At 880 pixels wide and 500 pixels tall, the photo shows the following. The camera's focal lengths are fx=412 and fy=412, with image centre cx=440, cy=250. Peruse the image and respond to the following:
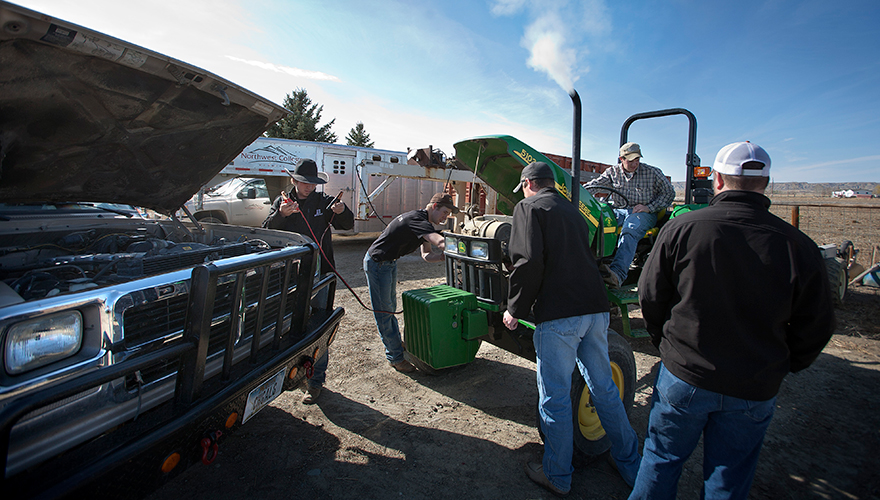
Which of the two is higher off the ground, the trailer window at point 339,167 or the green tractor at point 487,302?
the trailer window at point 339,167

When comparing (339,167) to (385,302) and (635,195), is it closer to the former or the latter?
(385,302)

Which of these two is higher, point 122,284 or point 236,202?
point 236,202

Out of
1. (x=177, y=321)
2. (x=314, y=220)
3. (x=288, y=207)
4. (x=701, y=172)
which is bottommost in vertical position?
(x=177, y=321)

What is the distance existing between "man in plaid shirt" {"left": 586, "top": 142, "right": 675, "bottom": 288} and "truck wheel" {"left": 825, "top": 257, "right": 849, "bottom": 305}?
3.78 meters

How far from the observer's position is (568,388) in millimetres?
2480

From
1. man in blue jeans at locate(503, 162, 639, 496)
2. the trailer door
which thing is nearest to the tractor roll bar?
man in blue jeans at locate(503, 162, 639, 496)

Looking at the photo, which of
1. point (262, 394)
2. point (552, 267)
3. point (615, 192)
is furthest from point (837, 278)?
point (262, 394)

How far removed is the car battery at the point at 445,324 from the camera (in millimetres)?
3361

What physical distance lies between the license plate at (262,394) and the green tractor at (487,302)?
1.27 m

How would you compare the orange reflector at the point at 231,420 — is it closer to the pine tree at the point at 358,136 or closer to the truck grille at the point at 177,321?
the truck grille at the point at 177,321

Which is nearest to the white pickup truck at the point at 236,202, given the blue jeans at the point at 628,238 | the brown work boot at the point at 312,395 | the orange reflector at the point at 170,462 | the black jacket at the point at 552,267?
the brown work boot at the point at 312,395

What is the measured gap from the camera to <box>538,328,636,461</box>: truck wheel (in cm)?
284

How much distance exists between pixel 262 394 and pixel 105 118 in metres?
1.95

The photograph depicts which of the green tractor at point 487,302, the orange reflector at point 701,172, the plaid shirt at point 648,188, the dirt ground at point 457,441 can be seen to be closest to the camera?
the dirt ground at point 457,441
